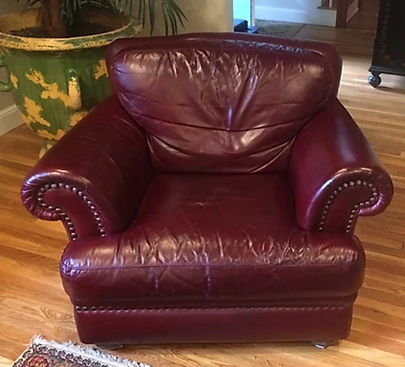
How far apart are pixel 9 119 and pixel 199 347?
6.24 ft

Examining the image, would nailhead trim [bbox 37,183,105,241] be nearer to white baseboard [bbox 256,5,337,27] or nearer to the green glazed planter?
the green glazed planter

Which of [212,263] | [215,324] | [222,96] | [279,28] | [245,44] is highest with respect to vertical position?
[245,44]

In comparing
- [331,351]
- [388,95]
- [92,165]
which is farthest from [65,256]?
[388,95]

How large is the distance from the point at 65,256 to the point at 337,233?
729 millimetres

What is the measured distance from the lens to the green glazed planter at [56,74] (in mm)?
2371

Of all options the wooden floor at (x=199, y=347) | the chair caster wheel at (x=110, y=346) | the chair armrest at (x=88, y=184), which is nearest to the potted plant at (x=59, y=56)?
the wooden floor at (x=199, y=347)

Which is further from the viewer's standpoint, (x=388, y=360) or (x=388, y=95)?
(x=388, y=95)

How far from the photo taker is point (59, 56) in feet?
7.85

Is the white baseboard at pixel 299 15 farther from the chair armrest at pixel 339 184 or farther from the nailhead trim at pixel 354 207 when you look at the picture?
the nailhead trim at pixel 354 207

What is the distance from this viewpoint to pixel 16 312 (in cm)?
194

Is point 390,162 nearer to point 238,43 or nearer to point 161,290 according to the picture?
point 238,43

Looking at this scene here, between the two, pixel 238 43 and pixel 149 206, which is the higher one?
pixel 238 43

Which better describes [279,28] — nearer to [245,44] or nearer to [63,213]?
[245,44]

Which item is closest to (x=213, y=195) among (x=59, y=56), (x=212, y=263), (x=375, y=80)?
(x=212, y=263)
